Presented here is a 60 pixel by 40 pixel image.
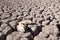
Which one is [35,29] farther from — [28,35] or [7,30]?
[7,30]

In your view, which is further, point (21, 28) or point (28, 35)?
point (21, 28)

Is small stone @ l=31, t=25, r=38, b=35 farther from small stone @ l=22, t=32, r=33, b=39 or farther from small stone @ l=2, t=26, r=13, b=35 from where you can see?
small stone @ l=2, t=26, r=13, b=35

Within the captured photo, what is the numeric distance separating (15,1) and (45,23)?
6.12 ft

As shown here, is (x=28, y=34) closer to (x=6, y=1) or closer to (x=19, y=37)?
(x=19, y=37)

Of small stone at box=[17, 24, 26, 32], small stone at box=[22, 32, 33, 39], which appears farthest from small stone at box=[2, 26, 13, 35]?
small stone at box=[22, 32, 33, 39]

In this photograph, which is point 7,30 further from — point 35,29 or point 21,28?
point 35,29

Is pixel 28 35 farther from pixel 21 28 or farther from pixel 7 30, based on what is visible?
pixel 7 30

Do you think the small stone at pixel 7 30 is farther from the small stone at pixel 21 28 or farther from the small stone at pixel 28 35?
the small stone at pixel 28 35

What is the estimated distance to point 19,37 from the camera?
159cm

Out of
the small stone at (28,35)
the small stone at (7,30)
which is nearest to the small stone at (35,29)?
the small stone at (28,35)

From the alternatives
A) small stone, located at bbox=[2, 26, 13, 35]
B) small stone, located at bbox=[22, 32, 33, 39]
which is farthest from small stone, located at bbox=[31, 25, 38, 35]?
small stone, located at bbox=[2, 26, 13, 35]

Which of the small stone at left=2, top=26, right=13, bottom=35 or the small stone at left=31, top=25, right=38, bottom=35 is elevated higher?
the small stone at left=2, top=26, right=13, bottom=35

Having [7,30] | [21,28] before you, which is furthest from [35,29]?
[7,30]

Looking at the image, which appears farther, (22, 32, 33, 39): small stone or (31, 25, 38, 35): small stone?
(31, 25, 38, 35): small stone
